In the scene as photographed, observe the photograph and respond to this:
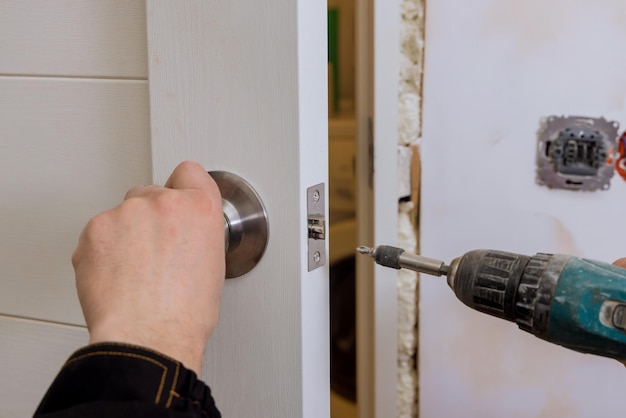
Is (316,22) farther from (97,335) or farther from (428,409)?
(428,409)

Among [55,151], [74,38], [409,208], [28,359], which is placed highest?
[74,38]

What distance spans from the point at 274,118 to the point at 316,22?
8 centimetres

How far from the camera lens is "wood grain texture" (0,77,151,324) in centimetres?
55

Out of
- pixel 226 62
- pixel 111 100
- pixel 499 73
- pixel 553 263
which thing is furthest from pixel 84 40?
pixel 499 73

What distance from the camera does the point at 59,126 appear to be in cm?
57

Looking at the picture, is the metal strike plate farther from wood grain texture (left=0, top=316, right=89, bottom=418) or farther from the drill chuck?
wood grain texture (left=0, top=316, right=89, bottom=418)

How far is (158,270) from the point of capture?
41cm

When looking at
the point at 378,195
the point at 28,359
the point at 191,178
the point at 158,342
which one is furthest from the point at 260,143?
the point at 378,195

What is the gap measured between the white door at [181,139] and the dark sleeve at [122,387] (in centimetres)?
11

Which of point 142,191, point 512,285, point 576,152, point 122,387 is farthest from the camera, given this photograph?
point 576,152

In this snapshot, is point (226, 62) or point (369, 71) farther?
point (369, 71)

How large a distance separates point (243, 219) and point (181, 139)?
A: 8cm

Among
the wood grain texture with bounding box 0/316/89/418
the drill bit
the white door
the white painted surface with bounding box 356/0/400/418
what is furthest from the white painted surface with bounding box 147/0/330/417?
the white painted surface with bounding box 356/0/400/418

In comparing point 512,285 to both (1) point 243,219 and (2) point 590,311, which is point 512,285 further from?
(1) point 243,219
